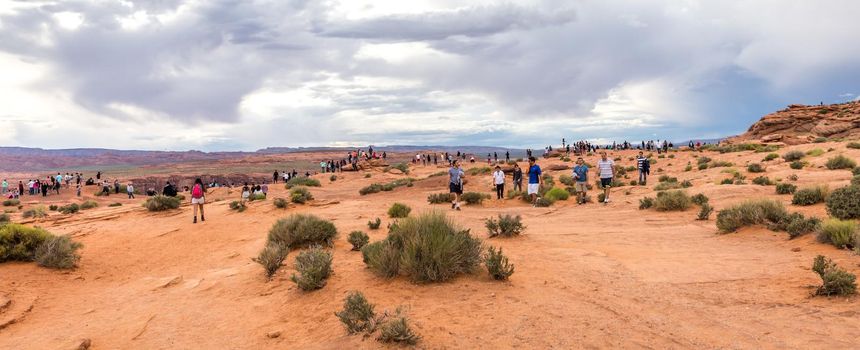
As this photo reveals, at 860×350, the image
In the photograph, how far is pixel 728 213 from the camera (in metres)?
11.2

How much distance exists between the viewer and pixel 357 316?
5.70 meters

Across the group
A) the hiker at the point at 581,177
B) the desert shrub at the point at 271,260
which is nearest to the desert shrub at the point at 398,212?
the hiker at the point at 581,177

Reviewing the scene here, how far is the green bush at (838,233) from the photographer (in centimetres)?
800

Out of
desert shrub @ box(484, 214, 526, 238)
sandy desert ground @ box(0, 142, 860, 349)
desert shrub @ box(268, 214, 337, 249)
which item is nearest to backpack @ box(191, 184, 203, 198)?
sandy desert ground @ box(0, 142, 860, 349)

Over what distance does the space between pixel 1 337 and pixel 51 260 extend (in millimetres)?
3695

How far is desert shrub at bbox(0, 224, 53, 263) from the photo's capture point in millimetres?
10319

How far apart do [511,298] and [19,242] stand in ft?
34.2

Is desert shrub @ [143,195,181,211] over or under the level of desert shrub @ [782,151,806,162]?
under

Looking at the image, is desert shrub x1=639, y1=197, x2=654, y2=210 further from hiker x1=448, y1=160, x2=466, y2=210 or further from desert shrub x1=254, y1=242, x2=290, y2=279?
desert shrub x1=254, y1=242, x2=290, y2=279

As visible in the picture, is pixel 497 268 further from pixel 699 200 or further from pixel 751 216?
pixel 699 200

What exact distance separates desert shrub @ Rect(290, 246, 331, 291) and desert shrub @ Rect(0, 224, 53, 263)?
262 inches

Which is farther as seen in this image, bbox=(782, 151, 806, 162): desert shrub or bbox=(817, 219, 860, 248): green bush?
bbox=(782, 151, 806, 162): desert shrub

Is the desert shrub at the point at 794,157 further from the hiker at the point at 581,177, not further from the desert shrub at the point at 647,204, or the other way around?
the desert shrub at the point at 647,204

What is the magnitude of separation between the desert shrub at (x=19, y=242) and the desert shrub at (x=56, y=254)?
137mm
